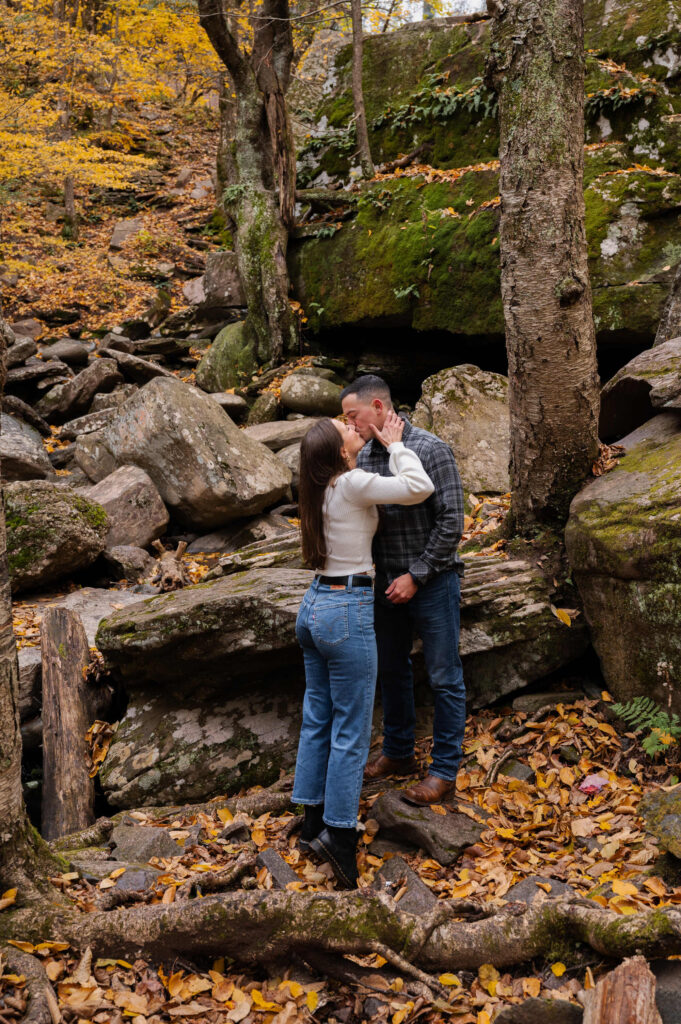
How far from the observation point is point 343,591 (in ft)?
12.5

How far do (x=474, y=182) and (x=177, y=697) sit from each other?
30.1 feet

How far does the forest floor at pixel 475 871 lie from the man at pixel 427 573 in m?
0.43

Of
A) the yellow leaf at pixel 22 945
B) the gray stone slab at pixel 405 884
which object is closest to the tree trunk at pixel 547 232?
the gray stone slab at pixel 405 884

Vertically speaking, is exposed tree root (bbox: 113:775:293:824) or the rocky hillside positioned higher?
the rocky hillside

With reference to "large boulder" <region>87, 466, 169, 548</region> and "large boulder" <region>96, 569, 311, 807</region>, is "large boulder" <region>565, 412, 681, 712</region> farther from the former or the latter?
"large boulder" <region>87, 466, 169, 548</region>

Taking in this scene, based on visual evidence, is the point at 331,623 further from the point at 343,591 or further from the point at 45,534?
the point at 45,534

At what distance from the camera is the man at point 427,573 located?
13.6 feet

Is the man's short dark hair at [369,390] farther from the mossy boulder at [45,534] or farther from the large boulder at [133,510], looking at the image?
the large boulder at [133,510]

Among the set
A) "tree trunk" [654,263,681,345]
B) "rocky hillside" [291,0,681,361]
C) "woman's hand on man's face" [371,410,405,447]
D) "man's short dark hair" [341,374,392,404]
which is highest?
"rocky hillside" [291,0,681,361]

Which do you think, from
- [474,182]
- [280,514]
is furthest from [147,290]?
[280,514]

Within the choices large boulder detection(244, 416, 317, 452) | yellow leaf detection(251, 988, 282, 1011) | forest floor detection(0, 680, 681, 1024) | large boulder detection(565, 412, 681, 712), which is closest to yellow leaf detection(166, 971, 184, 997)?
forest floor detection(0, 680, 681, 1024)

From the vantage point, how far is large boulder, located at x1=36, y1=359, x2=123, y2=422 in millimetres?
13523

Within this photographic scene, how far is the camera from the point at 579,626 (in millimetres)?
5230

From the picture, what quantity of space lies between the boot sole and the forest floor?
130 millimetres
